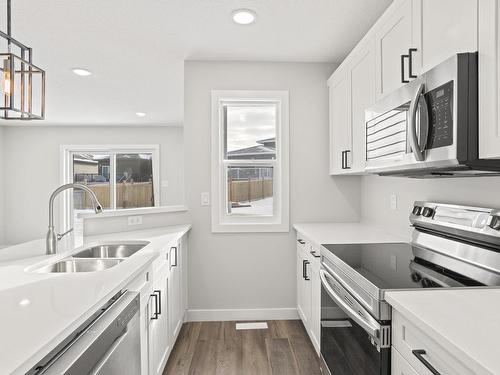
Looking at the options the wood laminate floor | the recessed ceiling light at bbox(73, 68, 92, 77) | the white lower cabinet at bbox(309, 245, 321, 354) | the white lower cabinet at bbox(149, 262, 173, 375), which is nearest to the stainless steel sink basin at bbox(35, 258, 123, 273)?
the white lower cabinet at bbox(149, 262, 173, 375)

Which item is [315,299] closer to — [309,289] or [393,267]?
[309,289]

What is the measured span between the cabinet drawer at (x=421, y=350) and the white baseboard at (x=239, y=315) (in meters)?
2.07

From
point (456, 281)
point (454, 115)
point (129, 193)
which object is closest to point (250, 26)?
point (454, 115)

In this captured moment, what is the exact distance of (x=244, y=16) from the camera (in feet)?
7.55

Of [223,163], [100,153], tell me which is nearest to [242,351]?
[223,163]

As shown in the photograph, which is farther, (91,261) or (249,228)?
(249,228)

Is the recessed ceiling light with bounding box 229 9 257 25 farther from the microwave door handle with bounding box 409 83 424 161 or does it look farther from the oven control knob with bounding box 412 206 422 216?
the oven control knob with bounding box 412 206 422 216

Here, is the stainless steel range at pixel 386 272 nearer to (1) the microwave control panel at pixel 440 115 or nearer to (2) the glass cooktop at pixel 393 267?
(2) the glass cooktop at pixel 393 267

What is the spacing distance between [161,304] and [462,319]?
1.67 meters

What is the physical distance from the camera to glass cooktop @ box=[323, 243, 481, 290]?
130cm

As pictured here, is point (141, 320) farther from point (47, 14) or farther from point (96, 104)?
point (96, 104)

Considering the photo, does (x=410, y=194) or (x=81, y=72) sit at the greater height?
(x=81, y=72)

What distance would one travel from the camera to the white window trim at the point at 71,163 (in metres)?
6.32

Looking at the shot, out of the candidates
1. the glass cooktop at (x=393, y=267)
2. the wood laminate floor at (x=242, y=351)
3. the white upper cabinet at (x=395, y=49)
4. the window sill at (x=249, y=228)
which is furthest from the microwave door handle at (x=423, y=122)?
the window sill at (x=249, y=228)
